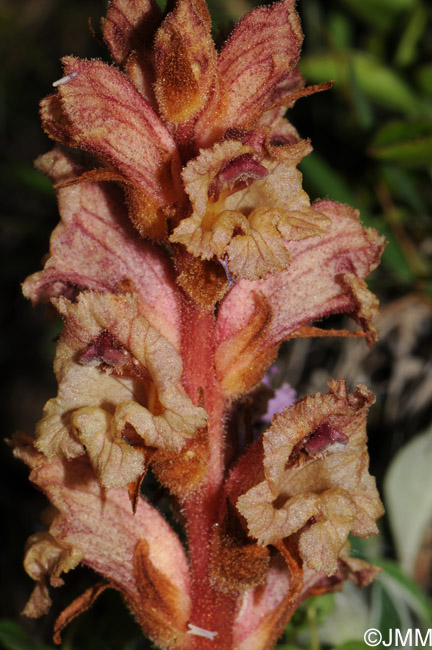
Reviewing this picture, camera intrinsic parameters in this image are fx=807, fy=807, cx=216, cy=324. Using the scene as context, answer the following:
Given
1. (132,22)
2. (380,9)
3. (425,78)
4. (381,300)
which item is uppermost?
(132,22)

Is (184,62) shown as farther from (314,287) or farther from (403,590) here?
(403,590)

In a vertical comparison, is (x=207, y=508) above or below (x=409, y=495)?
above

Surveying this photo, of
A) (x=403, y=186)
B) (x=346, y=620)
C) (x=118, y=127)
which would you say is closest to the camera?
(x=118, y=127)

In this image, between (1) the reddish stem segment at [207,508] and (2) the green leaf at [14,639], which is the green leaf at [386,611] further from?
(2) the green leaf at [14,639]

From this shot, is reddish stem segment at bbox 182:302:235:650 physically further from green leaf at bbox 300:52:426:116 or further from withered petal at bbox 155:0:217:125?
green leaf at bbox 300:52:426:116

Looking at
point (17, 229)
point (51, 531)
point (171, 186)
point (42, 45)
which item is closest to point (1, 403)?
point (17, 229)

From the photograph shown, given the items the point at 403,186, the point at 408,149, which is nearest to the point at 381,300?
the point at 403,186

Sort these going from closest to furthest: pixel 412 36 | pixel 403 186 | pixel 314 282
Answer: pixel 314 282, pixel 403 186, pixel 412 36

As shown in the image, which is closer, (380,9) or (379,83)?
(379,83)

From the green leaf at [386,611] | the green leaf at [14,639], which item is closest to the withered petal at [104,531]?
the green leaf at [14,639]
